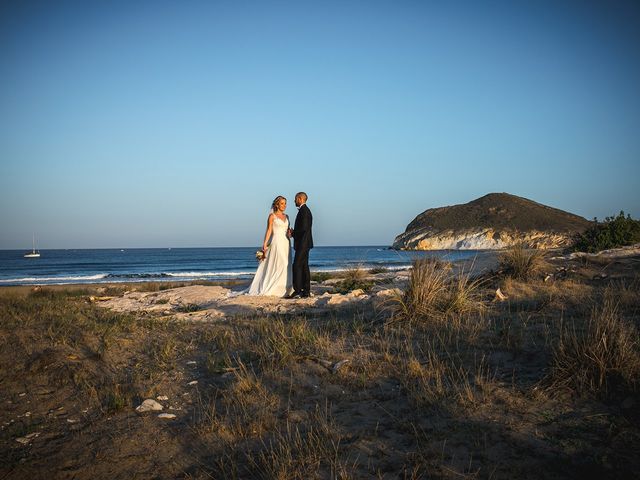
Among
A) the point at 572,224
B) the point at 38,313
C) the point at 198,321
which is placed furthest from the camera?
the point at 572,224

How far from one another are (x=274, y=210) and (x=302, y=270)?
71.9 inches

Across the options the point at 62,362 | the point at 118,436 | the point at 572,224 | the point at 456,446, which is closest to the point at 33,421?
the point at 118,436

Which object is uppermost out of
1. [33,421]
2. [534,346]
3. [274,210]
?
[274,210]

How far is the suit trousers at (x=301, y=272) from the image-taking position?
34.4 feet

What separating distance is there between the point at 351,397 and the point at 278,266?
292 inches

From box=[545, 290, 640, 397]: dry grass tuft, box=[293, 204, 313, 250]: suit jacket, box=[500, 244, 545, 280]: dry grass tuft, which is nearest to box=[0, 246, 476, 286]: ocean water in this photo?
box=[500, 244, 545, 280]: dry grass tuft

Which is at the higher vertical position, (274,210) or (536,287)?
(274,210)

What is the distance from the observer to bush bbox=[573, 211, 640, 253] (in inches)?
598

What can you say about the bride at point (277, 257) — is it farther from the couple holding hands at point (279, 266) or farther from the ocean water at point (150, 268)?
the ocean water at point (150, 268)

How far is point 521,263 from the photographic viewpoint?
9555 millimetres

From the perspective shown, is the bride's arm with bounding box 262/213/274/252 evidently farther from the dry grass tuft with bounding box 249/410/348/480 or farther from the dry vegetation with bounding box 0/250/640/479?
the dry grass tuft with bounding box 249/410/348/480

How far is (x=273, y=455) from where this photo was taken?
2.93 metres

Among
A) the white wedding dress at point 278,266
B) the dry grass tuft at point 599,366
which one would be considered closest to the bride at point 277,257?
the white wedding dress at point 278,266

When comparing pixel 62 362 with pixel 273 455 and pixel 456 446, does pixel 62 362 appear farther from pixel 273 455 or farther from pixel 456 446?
pixel 456 446
